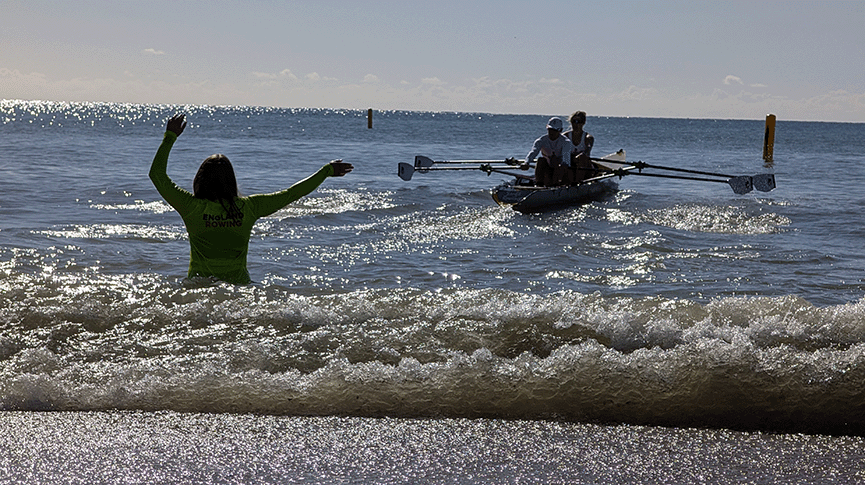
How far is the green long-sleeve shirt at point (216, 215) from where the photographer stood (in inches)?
204

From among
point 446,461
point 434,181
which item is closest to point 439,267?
point 446,461

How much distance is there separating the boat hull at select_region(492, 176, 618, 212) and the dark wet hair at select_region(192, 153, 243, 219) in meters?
9.67

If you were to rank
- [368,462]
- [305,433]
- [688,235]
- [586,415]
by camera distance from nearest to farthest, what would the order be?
1. [368,462]
2. [305,433]
3. [586,415]
4. [688,235]

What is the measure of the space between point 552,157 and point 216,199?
35.6 feet

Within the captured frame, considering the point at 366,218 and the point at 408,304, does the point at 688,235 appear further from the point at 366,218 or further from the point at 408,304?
the point at 408,304

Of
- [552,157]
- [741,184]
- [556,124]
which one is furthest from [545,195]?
[741,184]

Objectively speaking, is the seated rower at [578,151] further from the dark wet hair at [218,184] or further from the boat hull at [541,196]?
the dark wet hair at [218,184]

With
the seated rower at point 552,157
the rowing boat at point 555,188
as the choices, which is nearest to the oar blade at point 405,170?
the rowing boat at point 555,188

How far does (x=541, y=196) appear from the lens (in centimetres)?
1440

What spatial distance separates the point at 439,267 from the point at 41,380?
18.9 feet

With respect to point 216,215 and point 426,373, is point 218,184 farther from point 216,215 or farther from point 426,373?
point 426,373

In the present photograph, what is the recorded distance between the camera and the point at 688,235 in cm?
1238

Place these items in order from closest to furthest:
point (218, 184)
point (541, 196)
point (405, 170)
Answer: point (218, 184) → point (541, 196) → point (405, 170)

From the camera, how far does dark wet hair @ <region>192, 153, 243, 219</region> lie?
511cm
